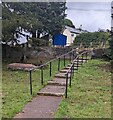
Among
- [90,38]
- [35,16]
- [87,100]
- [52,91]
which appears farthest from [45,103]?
[90,38]

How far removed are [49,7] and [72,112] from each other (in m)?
17.3

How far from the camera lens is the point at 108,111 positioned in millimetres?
5672

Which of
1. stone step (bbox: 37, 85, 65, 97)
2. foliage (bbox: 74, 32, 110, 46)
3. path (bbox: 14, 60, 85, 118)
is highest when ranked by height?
foliage (bbox: 74, 32, 110, 46)

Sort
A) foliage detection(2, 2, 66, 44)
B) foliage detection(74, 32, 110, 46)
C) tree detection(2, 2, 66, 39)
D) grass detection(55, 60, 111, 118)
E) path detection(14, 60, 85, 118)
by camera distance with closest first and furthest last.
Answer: path detection(14, 60, 85, 118)
grass detection(55, 60, 111, 118)
foliage detection(2, 2, 66, 44)
tree detection(2, 2, 66, 39)
foliage detection(74, 32, 110, 46)

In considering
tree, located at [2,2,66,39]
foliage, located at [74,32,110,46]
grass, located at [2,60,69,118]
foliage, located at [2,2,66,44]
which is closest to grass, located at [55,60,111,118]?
grass, located at [2,60,69,118]

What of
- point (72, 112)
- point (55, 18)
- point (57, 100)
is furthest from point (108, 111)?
point (55, 18)

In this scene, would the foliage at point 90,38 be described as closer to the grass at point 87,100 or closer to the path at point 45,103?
the grass at point 87,100

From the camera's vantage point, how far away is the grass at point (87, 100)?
215 inches

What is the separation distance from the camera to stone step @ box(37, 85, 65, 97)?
23.7 feet

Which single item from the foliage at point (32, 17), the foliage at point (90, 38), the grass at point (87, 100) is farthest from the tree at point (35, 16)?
the foliage at point (90, 38)

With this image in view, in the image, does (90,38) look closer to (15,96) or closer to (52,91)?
(52,91)

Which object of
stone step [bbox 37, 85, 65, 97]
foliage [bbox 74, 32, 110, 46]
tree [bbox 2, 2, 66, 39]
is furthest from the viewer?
foliage [bbox 74, 32, 110, 46]

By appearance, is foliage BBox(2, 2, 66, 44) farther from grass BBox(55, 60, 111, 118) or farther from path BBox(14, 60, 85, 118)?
path BBox(14, 60, 85, 118)

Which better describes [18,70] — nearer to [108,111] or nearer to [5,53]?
[5,53]
